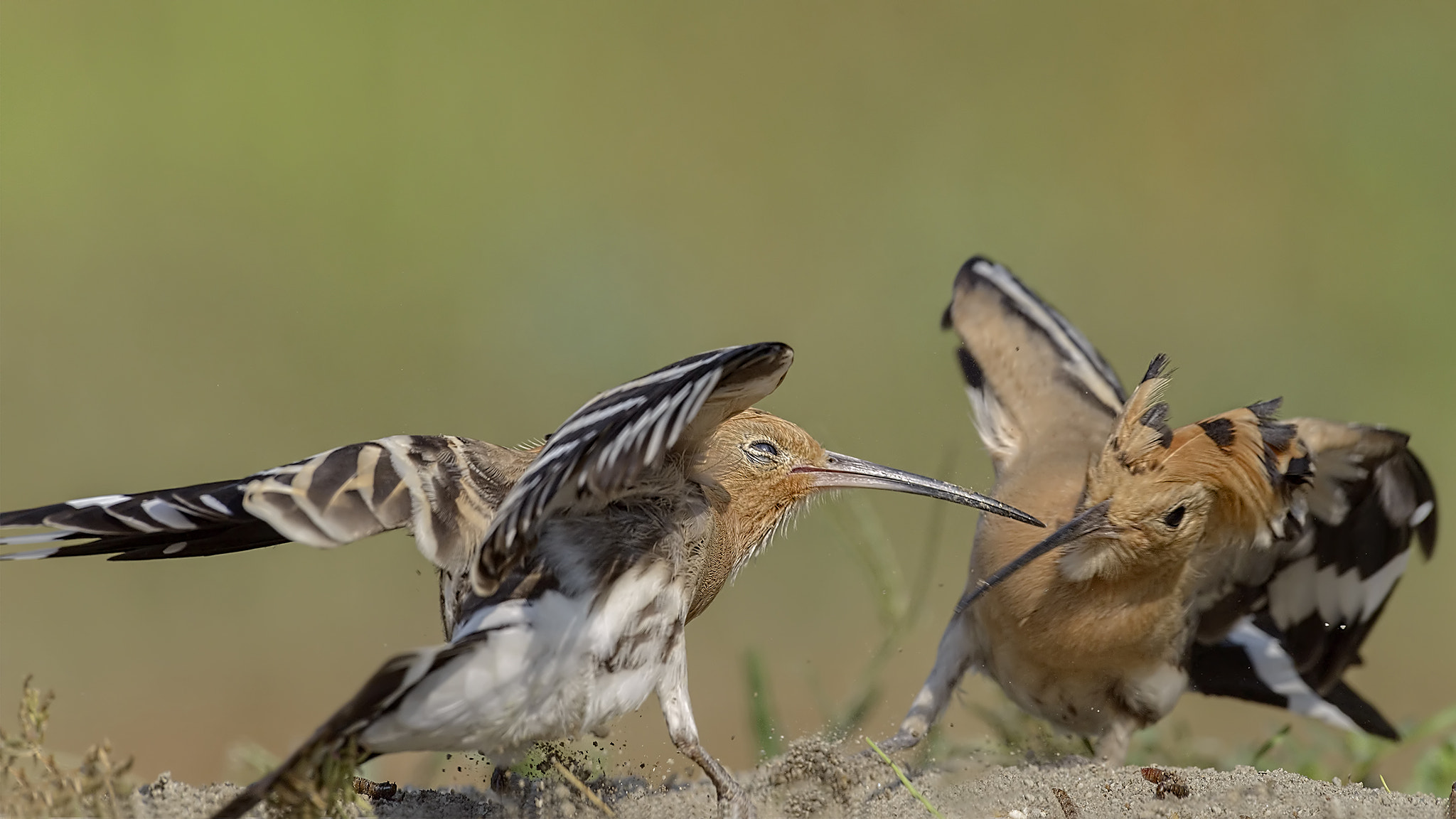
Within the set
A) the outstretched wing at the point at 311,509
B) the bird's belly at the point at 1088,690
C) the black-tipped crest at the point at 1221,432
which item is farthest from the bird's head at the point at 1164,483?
the outstretched wing at the point at 311,509

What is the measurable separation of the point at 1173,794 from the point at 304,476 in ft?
6.71

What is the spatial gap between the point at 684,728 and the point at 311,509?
958 millimetres

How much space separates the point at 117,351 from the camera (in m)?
7.42

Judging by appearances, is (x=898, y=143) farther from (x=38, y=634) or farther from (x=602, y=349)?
(x=38, y=634)

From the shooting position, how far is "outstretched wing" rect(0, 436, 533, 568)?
9.06 ft

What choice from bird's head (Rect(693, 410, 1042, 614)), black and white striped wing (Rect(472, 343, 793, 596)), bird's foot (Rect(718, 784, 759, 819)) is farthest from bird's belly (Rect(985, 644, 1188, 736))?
black and white striped wing (Rect(472, 343, 793, 596))

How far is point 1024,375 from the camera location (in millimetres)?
4688

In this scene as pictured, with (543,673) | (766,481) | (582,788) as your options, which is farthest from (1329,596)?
(543,673)

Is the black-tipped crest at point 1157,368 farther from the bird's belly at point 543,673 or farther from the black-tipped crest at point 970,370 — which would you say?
the bird's belly at point 543,673

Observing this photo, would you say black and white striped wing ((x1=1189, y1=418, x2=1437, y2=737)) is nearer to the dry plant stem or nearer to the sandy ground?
the sandy ground

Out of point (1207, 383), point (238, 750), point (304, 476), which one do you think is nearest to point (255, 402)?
point (238, 750)

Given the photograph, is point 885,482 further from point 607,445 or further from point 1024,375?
point 607,445

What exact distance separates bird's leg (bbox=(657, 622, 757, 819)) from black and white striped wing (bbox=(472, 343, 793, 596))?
19.1 inches

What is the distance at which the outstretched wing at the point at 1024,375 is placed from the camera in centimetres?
455
